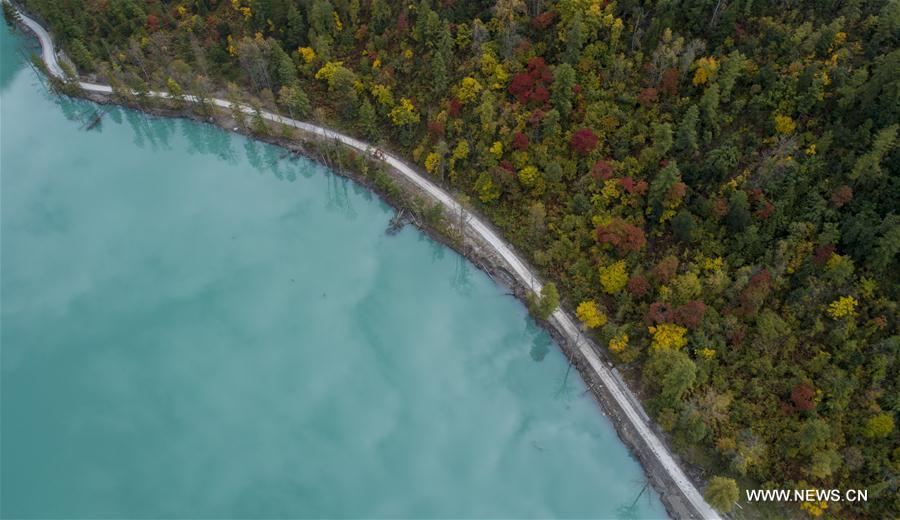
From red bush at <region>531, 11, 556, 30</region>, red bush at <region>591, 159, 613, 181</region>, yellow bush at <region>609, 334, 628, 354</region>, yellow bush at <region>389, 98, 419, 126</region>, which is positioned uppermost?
red bush at <region>531, 11, 556, 30</region>

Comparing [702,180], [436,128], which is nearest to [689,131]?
[702,180]

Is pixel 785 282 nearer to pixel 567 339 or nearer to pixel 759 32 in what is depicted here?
pixel 567 339

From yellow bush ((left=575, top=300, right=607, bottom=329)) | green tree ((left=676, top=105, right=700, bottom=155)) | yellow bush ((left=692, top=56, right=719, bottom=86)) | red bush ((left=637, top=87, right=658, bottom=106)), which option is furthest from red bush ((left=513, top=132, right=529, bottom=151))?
yellow bush ((left=575, top=300, right=607, bottom=329))

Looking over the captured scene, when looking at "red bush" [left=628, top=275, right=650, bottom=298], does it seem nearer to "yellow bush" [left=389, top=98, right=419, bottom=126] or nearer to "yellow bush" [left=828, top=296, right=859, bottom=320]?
"yellow bush" [left=828, top=296, right=859, bottom=320]

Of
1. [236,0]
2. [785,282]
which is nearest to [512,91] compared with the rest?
[785,282]

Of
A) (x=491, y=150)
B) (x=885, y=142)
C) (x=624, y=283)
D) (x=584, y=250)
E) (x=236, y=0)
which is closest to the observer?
(x=885, y=142)

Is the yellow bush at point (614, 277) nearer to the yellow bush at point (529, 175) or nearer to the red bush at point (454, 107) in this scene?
the yellow bush at point (529, 175)
